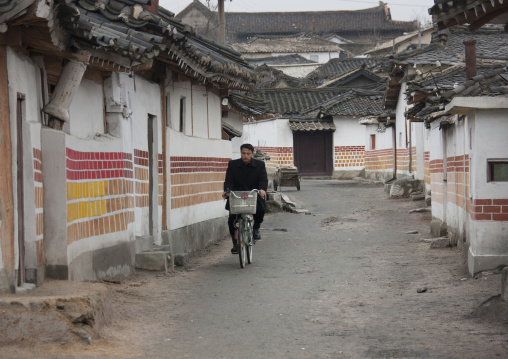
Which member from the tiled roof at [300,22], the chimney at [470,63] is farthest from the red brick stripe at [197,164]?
the tiled roof at [300,22]

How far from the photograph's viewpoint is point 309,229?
1928 cm

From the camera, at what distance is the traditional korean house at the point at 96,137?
7.68 m

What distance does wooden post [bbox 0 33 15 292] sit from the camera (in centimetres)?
750

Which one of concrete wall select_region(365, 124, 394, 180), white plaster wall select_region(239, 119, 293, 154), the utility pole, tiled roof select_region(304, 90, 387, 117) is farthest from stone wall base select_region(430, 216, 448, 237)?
white plaster wall select_region(239, 119, 293, 154)

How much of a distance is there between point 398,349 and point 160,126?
7.74 metres

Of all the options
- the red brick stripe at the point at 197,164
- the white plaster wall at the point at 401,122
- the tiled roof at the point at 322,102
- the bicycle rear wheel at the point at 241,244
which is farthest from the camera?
the tiled roof at the point at 322,102

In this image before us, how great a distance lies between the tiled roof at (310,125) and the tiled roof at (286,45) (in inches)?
1024

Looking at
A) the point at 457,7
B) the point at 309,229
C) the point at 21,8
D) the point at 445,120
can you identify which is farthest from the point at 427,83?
the point at 21,8

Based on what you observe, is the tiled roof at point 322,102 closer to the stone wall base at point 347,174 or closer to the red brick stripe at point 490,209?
the stone wall base at point 347,174

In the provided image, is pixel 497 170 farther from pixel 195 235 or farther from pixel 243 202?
pixel 195 235

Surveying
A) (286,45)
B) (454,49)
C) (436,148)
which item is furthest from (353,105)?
(286,45)

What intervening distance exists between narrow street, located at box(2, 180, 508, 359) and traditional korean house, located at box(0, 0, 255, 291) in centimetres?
80

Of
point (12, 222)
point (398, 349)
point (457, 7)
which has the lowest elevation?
point (398, 349)

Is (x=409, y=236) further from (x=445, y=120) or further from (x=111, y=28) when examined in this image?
(x=111, y=28)
